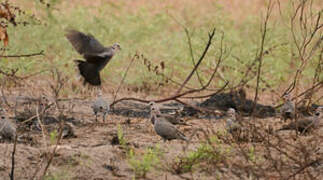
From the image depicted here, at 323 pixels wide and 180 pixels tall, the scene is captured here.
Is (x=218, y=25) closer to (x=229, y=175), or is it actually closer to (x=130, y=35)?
(x=130, y=35)

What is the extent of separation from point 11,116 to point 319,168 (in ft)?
12.4

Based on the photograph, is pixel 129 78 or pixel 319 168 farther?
pixel 129 78

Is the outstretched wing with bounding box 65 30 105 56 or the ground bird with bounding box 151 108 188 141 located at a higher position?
the outstretched wing with bounding box 65 30 105 56

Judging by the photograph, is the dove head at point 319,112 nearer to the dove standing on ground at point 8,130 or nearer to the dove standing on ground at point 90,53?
the dove standing on ground at point 90,53

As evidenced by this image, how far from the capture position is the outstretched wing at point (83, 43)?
8.83 meters

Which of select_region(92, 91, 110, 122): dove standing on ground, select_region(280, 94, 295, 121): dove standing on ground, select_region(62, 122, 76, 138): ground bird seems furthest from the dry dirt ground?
select_region(280, 94, 295, 121): dove standing on ground

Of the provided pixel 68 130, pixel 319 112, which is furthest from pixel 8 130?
pixel 319 112

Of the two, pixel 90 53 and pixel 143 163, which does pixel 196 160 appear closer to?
pixel 143 163

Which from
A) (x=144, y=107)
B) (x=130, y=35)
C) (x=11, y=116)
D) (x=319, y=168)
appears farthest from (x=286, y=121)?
(x=130, y=35)

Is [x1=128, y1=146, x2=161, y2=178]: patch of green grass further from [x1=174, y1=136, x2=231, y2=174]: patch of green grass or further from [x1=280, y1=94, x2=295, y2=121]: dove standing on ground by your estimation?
[x1=280, y1=94, x2=295, y2=121]: dove standing on ground

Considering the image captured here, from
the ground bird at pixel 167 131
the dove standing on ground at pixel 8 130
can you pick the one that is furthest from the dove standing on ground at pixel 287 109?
the dove standing on ground at pixel 8 130

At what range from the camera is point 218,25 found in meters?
12.1

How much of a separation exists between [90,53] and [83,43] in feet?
0.52

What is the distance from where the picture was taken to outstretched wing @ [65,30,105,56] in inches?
348
